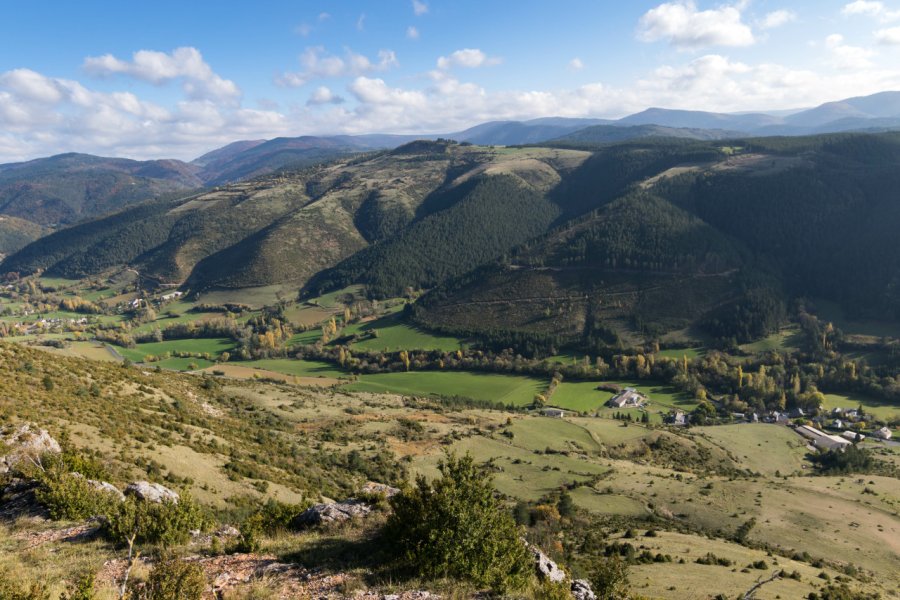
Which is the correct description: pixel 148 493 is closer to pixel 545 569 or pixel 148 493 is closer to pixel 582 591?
pixel 545 569

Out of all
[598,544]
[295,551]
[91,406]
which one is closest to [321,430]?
[91,406]

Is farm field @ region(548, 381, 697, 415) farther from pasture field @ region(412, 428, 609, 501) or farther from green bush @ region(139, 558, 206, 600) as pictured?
green bush @ region(139, 558, 206, 600)

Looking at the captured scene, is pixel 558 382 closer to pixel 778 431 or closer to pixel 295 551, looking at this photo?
pixel 778 431

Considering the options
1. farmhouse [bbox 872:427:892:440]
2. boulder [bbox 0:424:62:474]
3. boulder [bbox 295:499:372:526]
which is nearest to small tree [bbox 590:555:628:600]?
boulder [bbox 295:499:372:526]

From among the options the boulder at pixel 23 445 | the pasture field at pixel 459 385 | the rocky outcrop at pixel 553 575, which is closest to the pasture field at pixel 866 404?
the pasture field at pixel 459 385

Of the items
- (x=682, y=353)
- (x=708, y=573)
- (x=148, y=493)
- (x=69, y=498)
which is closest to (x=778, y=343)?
(x=682, y=353)

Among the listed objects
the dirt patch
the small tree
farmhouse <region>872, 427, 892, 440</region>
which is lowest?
farmhouse <region>872, 427, 892, 440</region>
